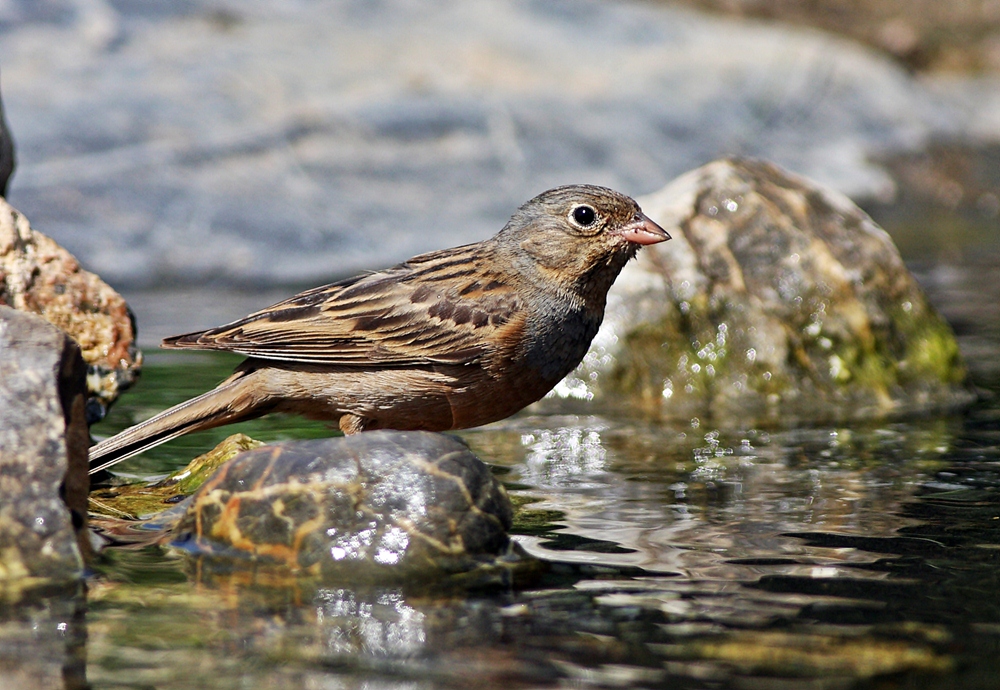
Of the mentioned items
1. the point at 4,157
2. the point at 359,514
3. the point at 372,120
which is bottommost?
the point at 359,514

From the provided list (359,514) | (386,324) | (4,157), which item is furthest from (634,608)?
(4,157)

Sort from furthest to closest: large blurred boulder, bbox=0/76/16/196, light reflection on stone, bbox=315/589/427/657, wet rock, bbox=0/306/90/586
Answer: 1. large blurred boulder, bbox=0/76/16/196
2. wet rock, bbox=0/306/90/586
3. light reflection on stone, bbox=315/589/427/657

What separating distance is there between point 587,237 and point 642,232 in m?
0.26

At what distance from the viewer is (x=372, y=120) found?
50.1 feet

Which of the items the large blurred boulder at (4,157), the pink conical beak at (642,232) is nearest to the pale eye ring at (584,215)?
the pink conical beak at (642,232)

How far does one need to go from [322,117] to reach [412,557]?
37.1ft

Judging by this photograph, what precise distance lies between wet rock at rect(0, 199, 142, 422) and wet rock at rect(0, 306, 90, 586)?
1.46 meters

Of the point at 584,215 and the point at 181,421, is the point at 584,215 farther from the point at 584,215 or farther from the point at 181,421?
the point at 181,421

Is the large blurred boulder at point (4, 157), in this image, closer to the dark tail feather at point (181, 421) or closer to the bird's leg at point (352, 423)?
the dark tail feather at point (181, 421)

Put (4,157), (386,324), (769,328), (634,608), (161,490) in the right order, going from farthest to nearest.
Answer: (769,328), (4,157), (386,324), (161,490), (634,608)

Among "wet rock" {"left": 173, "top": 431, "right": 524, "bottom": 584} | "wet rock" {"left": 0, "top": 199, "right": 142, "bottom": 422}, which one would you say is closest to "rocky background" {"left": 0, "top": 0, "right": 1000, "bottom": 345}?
"wet rock" {"left": 0, "top": 199, "right": 142, "bottom": 422}

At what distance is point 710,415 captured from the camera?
7.48 m

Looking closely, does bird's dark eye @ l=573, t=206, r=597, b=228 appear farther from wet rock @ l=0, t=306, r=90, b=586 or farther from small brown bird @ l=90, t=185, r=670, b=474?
wet rock @ l=0, t=306, r=90, b=586

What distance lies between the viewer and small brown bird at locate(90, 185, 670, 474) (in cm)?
571
